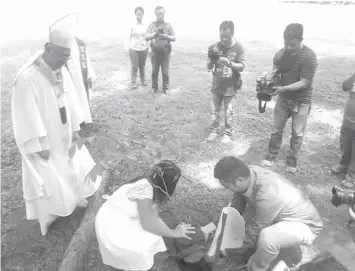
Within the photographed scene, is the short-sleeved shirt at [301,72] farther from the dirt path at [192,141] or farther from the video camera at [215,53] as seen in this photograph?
the dirt path at [192,141]

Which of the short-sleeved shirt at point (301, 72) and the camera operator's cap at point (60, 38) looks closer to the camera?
the camera operator's cap at point (60, 38)

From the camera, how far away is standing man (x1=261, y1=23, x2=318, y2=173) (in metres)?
A: 3.45

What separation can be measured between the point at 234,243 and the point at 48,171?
5.50 ft

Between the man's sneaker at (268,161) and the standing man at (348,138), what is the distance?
Result: 0.73m

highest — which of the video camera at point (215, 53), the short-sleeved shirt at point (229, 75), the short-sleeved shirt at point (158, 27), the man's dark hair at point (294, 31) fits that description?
the man's dark hair at point (294, 31)

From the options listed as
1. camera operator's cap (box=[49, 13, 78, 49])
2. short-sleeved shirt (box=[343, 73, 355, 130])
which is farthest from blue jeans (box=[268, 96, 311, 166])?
camera operator's cap (box=[49, 13, 78, 49])

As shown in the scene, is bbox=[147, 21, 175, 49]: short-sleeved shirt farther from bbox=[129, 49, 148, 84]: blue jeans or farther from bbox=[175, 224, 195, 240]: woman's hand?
bbox=[175, 224, 195, 240]: woman's hand

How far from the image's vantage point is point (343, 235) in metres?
3.07

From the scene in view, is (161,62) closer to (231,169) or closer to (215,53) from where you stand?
(215,53)

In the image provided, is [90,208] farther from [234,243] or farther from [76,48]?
[76,48]

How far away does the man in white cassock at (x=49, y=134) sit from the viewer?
2621 mm

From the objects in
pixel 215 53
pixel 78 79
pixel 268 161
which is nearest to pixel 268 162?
pixel 268 161

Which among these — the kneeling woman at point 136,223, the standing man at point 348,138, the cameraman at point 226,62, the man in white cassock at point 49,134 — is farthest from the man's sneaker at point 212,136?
the kneeling woman at point 136,223

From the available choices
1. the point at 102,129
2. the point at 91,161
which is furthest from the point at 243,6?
the point at 91,161
